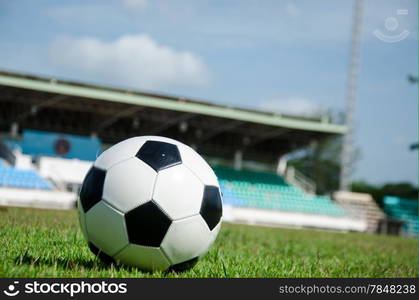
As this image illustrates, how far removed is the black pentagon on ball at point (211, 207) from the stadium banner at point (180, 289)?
0.52m

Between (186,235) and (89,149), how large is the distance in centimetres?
2373

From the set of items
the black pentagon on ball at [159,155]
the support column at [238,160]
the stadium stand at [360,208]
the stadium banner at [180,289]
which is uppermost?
the black pentagon on ball at [159,155]

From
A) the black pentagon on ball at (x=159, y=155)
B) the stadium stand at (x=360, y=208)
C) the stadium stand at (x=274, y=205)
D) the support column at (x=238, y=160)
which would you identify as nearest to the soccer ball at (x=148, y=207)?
the black pentagon on ball at (x=159, y=155)

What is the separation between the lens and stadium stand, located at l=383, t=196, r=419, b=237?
1328 inches

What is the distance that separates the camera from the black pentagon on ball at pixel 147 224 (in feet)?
12.6

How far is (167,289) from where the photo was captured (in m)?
3.34

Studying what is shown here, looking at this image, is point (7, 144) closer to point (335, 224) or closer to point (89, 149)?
point (89, 149)

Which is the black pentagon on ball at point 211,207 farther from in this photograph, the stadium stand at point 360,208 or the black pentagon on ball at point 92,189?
the stadium stand at point 360,208

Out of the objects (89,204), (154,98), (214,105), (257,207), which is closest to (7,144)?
(154,98)

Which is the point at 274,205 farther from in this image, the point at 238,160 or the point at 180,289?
the point at 180,289

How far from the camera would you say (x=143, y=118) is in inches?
1152

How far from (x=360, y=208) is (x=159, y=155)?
31.6m

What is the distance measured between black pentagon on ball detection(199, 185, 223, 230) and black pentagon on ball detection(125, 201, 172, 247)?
0.36 m

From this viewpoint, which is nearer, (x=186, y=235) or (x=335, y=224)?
(x=186, y=235)
